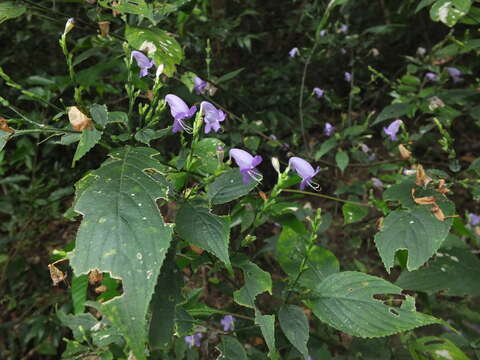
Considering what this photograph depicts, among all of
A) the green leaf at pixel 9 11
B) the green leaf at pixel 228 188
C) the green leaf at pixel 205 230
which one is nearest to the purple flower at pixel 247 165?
the green leaf at pixel 228 188

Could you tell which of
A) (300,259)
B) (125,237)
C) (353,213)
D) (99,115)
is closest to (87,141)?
(99,115)

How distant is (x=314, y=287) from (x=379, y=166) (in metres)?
1.40

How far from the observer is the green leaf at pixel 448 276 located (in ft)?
5.41

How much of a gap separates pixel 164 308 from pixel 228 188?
37 cm

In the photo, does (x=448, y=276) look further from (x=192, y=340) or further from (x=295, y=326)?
(x=192, y=340)

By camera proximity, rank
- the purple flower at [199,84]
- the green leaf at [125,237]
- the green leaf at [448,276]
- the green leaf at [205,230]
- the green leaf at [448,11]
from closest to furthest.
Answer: the green leaf at [125,237], the green leaf at [205,230], the green leaf at [448,11], the green leaf at [448,276], the purple flower at [199,84]

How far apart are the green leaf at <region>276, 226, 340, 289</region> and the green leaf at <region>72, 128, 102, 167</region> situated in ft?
2.34

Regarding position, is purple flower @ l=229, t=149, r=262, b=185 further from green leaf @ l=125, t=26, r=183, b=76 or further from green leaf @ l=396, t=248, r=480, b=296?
green leaf @ l=396, t=248, r=480, b=296

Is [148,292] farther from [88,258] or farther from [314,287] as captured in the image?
[314,287]

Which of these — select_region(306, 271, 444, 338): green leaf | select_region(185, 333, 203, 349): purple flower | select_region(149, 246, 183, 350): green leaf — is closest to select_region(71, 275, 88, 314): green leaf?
select_region(185, 333, 203, 349): purple flower

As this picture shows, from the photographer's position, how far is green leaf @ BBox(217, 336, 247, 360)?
112 cm

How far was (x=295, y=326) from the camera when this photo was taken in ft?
3.43

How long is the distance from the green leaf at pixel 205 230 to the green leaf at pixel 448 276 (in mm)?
1077

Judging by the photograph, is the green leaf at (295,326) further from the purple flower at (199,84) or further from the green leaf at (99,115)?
the purple flower at (199,84)
